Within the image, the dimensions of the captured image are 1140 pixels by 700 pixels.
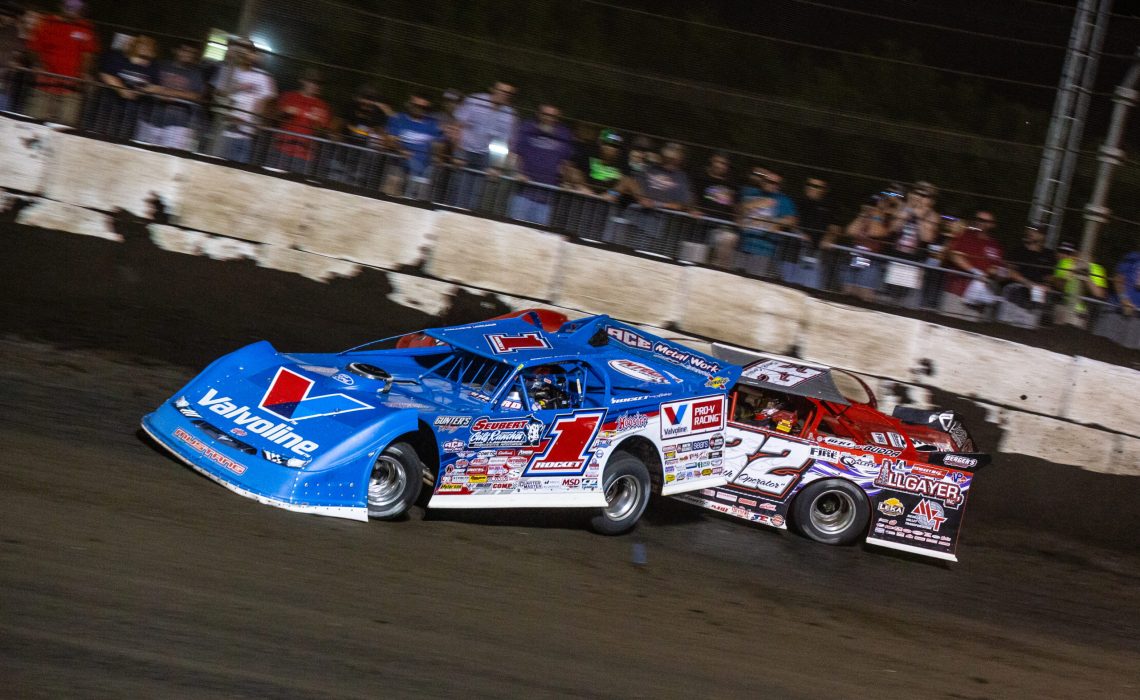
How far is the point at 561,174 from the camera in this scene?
10.2 m

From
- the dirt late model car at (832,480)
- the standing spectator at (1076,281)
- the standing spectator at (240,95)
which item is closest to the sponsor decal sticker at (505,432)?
the dirt late model car at (832,480)

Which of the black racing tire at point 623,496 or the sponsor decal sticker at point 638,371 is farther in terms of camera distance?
the sponsor decal sticker at point 638,371

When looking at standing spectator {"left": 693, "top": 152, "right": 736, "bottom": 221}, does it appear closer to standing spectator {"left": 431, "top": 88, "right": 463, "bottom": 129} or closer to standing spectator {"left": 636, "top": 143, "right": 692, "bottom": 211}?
standing spectator {"left": 636, "top": 143, "right": 692, "bottom": 211}

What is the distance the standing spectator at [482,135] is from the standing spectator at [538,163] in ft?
0.47

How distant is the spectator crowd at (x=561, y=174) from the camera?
32.7 ft

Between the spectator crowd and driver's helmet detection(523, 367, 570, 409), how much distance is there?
313 cm

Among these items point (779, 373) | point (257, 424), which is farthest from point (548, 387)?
point (779, 373)

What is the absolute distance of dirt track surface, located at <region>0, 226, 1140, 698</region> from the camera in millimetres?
4305

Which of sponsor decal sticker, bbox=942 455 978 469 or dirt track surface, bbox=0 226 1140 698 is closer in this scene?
dirt track surface, bbox=0 226 1140 698

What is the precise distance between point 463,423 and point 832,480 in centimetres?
311

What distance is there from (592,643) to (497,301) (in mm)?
5023

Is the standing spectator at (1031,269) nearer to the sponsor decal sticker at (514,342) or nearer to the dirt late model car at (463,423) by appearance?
the dirt late model car at (463,423)

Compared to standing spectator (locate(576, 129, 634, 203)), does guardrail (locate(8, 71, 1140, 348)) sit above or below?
below

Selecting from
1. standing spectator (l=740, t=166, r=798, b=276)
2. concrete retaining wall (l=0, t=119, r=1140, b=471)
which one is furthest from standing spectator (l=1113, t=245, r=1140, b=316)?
standing spectator (l=740, t=166, r=798, b=276)
